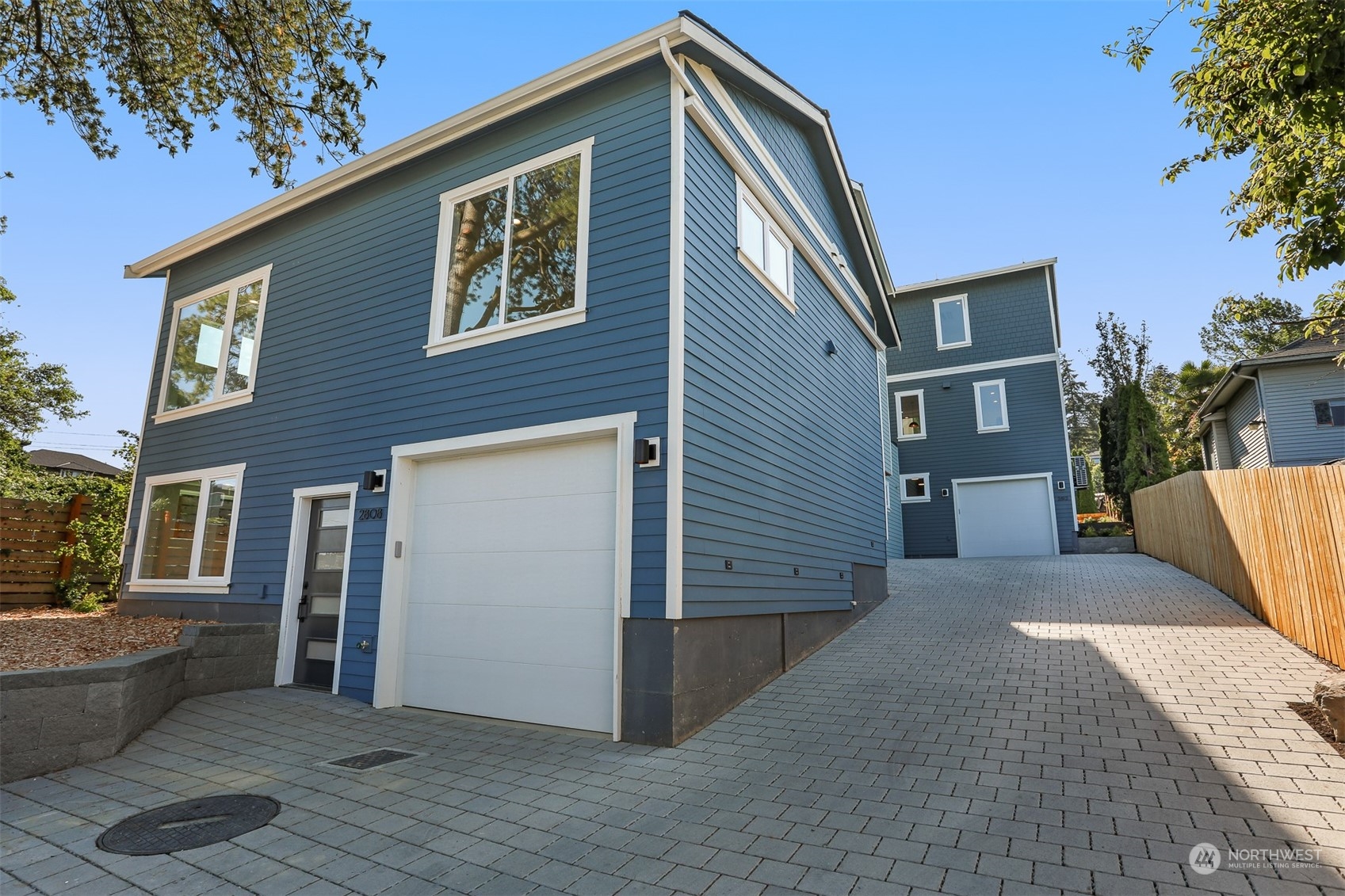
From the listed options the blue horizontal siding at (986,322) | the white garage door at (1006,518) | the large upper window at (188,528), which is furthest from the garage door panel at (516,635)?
the blue horizontal siding at (986,322)

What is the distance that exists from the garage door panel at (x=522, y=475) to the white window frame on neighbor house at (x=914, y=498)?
50.4 feet

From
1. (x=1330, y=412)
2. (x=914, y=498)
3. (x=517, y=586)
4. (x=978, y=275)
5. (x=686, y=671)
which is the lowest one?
(x=686, y=671)

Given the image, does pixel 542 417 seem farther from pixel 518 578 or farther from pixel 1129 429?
pixel 1129 429

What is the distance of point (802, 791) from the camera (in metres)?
4.06

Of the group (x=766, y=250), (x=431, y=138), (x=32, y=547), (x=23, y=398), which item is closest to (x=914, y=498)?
(x=766, y=250)

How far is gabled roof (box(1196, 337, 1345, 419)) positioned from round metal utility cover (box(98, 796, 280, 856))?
72.1 ft

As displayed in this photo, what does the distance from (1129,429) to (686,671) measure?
21938 mm

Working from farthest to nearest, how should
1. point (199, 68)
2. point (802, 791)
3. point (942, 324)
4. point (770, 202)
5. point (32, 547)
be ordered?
point (942, 324) < point (32, 547) < point (770, 202) < point (199, 68) < point (802, 791)

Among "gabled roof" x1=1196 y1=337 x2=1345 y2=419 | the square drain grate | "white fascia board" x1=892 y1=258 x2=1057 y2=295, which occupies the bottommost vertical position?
the square drain grate

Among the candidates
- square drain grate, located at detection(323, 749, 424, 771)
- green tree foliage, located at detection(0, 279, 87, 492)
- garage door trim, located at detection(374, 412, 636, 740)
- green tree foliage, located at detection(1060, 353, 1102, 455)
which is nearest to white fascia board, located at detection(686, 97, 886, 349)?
garage door trim, located at detection(374, 412, 636, 740)

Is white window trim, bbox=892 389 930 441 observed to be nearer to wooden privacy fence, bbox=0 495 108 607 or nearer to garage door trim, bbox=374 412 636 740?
garage door trim, bbox=374 412 636 740

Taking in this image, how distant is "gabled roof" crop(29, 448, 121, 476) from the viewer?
109 ft

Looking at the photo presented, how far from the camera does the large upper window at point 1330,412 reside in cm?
1683

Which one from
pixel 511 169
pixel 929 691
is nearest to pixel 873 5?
pixel 511 169
